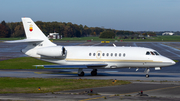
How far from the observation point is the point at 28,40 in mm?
30125

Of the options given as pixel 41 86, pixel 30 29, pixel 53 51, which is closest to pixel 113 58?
pixel 53 51

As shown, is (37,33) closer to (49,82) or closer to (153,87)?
(49,82)

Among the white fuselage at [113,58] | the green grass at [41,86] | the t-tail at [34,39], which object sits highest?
the t-tail at [34,39]

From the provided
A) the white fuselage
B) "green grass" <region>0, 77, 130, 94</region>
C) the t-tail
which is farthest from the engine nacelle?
"green grass" <region>0, 77, 130, 94</region>

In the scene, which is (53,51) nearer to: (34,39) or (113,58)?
(34,39)

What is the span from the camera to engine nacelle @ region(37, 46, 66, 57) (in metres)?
29.6

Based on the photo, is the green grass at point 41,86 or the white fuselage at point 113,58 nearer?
the green grass at point 41,86

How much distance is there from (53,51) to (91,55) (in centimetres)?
412

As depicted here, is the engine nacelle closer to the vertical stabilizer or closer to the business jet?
the business jet

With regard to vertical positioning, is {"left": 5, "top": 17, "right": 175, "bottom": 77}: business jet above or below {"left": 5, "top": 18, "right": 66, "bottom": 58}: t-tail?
below

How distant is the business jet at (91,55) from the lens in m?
28.6

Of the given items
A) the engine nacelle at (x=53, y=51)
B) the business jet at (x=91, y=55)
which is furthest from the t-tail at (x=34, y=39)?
the engine nacelle at (x=53, y=51)

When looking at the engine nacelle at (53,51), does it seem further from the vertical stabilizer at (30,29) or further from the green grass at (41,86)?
the green grass at (41,86)

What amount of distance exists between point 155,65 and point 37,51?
41.9 ft
